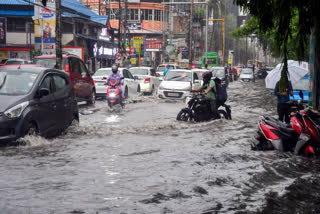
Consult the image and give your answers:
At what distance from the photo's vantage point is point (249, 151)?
9508 mm

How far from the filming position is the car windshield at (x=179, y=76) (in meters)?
23.1

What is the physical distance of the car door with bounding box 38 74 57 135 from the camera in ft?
31.0

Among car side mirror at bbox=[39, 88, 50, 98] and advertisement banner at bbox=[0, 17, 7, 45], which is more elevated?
advertisement banner at bbox=[0, 17, 7, 45]

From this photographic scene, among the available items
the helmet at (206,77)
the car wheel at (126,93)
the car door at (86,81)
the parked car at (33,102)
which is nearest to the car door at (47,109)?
the parked car at (33,102)

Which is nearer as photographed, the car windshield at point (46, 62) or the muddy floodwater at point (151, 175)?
the muddy floodwater at point (151, 175)

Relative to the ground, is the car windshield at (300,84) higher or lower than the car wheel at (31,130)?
higher

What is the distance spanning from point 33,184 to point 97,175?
98cm

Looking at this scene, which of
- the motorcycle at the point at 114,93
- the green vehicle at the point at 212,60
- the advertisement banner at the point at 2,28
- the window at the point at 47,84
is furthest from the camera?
the green vehicle at the point at 212,60

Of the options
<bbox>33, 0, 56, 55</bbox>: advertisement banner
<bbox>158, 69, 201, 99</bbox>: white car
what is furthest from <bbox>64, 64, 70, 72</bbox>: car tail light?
<bbox>33, 0, 56, 55</bbox>: advertisement banner

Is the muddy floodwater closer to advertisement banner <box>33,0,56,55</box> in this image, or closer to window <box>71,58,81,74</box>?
window <box>71,58,81,74</box>

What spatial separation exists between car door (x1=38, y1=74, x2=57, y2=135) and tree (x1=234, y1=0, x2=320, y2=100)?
210 inches

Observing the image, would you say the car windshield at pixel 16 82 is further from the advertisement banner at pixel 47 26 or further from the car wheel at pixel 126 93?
the advertisement banner at pixel 47 26

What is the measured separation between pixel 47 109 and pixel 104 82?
13515 mm

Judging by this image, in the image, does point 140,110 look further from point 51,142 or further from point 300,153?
point 300,153
